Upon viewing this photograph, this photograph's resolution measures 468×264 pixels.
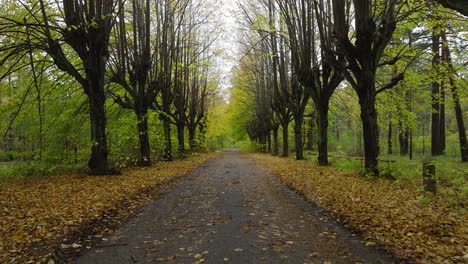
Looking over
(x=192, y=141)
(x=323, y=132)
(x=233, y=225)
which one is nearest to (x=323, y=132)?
(x=323, y=132)

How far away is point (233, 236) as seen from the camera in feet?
18.1

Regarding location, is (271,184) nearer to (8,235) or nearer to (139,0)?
(8,235)

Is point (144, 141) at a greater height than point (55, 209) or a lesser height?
greater

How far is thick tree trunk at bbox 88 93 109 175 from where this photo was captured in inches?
491

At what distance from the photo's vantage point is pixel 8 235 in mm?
5277

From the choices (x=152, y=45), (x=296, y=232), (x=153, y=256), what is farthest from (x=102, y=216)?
(x=152, y=45)

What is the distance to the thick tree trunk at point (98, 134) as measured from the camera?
12.5m

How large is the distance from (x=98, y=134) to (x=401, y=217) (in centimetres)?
1038

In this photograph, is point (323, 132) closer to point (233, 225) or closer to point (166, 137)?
point (166, 137)

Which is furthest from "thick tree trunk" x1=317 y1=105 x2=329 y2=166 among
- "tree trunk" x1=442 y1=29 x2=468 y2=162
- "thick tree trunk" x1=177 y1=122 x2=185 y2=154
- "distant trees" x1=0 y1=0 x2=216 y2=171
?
"thick tree trunk" x1=177 y1=122 x2=185 y2=154

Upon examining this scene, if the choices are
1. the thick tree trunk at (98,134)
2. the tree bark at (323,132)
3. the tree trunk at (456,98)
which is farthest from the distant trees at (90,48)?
the tree trunk at (456,98)

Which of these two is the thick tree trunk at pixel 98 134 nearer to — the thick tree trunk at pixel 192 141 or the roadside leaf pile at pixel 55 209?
the roadside leaf pile at pixel 55 209

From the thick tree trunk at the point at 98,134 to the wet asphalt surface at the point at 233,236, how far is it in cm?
481

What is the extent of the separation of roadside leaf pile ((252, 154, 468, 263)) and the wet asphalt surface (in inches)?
12.1
